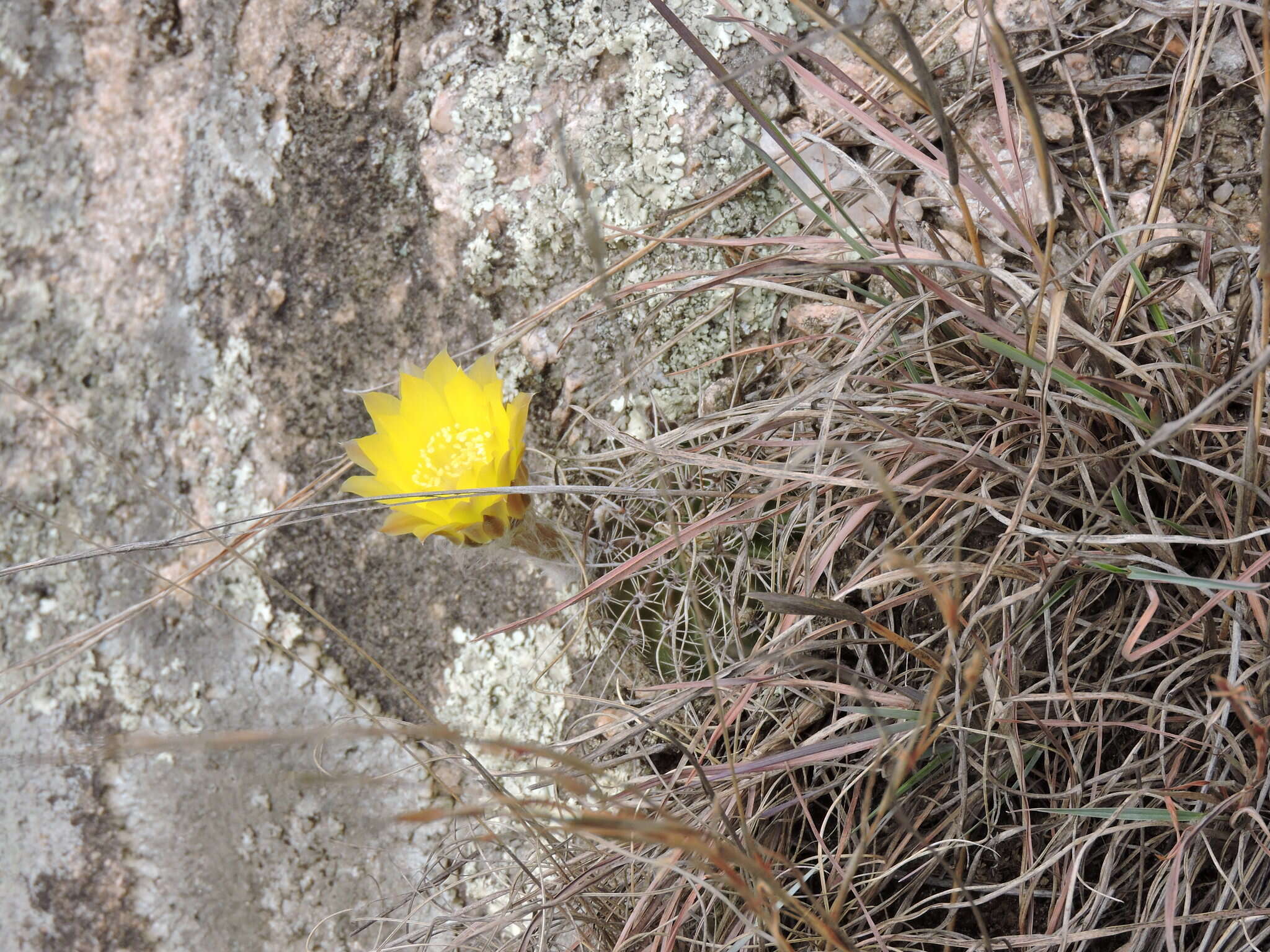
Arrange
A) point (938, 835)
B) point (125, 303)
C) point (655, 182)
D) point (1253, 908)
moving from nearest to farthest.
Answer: point (1253, 908) → point (938, 835) → point (655, 182) → point (125, 303)

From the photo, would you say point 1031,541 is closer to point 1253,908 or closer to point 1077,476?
point 1077,476

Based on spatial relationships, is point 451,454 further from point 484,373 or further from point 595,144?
point 595,144

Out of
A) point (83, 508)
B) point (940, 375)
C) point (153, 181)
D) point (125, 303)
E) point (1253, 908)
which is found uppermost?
point (153, 181)

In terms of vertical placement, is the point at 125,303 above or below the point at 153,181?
below

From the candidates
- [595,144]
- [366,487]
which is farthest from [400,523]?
[595,144]

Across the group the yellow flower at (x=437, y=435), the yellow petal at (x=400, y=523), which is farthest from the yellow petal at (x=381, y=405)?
the yellow petal at (x=400, y=523)

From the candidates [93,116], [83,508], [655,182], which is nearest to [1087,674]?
[655,182]

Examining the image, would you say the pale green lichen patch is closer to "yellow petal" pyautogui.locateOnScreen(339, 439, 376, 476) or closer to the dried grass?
the dried grass

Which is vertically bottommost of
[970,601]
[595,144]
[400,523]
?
[970,601]

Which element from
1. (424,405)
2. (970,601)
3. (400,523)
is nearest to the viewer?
(970,601)
